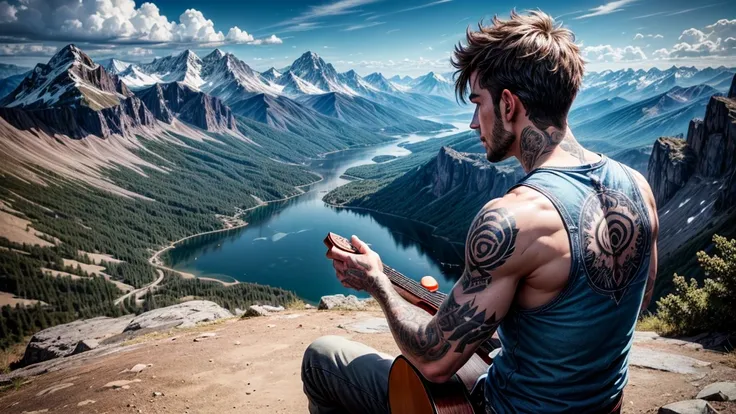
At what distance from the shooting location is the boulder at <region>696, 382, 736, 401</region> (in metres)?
6.27

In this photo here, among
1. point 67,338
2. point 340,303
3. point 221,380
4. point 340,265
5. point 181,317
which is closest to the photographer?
point 340,265

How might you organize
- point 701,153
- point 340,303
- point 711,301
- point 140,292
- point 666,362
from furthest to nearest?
point 140,292 < point 701,153 < point 340,303 < point 711,301 < point 666,362

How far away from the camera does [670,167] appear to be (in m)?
139

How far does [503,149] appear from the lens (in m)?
3.47

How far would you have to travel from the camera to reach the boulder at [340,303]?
16.5 meters

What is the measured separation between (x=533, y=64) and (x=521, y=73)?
10 cm

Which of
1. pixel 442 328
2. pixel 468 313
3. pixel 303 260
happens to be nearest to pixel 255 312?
pixel 442 328

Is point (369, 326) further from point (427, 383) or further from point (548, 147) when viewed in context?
point (548, 147)

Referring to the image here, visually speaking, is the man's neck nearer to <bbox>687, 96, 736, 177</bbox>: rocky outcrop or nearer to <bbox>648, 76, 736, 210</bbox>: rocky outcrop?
<bbox>648, 76, 736, 210</bbox>: rocky outcrop

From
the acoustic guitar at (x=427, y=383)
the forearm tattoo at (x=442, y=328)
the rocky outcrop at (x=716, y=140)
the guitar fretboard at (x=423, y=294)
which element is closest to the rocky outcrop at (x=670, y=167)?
the rocky outcrop at (x=716, y=140)

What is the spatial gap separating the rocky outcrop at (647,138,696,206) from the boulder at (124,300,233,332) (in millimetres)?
147864

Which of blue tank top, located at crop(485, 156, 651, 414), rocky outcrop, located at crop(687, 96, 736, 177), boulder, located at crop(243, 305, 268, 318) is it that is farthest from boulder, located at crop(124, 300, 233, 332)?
rocky outcrop, located at crop(687, 96, 736, 177)

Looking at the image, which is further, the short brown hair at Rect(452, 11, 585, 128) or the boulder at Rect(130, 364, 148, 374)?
the boulder at Rect(130, 364, 148, 374)

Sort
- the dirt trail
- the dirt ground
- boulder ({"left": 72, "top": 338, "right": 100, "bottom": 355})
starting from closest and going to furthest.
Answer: the dirt ground, boulder ({"left": 72, "top": 338, "right": 100, "bottom": 355}), the dirt trail
